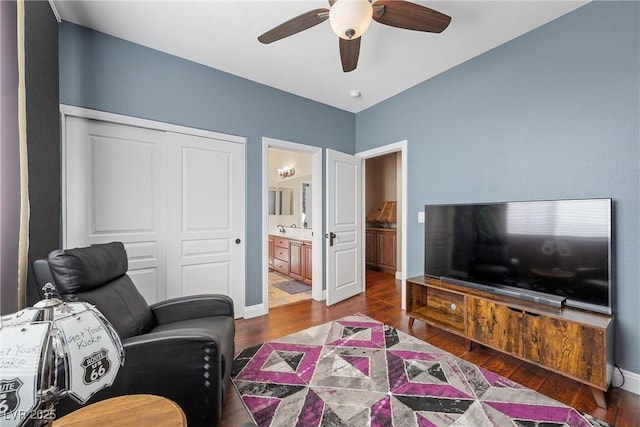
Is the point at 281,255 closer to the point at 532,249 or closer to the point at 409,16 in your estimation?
the point at 532,249

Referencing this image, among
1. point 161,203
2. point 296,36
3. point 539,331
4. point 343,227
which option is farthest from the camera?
point 343,227

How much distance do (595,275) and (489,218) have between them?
0.77m

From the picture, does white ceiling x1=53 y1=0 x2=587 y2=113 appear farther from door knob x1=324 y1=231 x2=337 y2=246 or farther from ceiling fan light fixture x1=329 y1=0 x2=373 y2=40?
door knob x1=324 y1=231 x2=337 y2=246

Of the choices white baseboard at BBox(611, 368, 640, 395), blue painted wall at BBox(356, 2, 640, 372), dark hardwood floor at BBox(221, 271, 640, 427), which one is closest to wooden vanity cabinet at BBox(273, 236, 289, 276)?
dark hardwood floor at BBox(221, 271, 640, 427)

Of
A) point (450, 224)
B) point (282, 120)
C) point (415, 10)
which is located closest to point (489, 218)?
point (450, 224)

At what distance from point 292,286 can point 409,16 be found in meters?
3.75

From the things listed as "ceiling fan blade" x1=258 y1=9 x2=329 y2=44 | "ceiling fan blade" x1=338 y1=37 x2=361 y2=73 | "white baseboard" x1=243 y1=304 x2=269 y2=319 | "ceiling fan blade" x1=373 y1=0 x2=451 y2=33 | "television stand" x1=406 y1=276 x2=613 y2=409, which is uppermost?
"ceiling fan blade" x1=258 y1=9 x2=329 y2=44

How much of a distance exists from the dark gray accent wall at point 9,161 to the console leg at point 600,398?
346 cm

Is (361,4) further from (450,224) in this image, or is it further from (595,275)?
(595,275)

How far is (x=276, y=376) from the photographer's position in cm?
199

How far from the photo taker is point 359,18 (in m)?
1.55

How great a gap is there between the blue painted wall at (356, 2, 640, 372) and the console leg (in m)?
0.35

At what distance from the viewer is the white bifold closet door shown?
2.30m

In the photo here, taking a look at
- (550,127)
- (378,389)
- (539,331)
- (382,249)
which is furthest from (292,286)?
(550,127)
